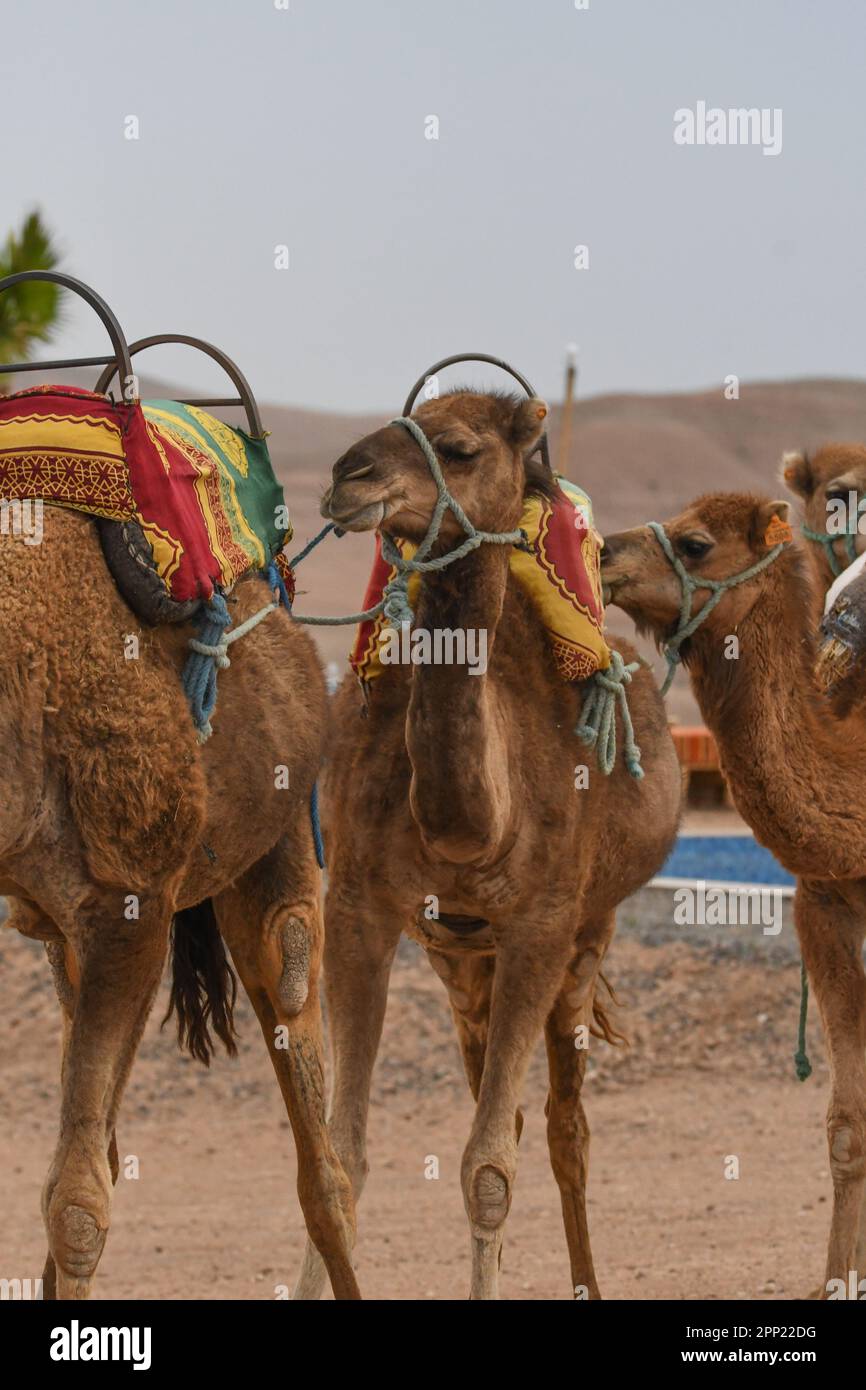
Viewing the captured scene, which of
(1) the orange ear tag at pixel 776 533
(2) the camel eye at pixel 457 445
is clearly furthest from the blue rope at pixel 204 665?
(1) the orange ear tag at pixel 776 533

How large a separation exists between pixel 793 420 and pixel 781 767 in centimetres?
7863

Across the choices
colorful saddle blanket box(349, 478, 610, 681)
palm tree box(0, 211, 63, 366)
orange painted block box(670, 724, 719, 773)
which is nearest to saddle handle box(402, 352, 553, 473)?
colorful saddle blanket box(349, 478, 610, 681)

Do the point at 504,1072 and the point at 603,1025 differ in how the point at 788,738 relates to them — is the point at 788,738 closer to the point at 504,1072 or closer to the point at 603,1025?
the point at 504,1072

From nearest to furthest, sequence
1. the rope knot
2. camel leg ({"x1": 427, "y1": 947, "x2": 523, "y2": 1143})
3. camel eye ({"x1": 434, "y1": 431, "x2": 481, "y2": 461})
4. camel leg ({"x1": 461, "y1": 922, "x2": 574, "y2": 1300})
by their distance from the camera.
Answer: camel eye ({"x1": 434, "y1": 431, "x2": 481, "y2": 461}), camel leg ({"x1": 461, "y1": 922, "x2": 574, "y2": 1300}), the rope knot, camel leg ({"x1": 427, "y1": 947, "x2": 523, "y2": 1143})

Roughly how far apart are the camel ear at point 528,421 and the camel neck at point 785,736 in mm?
1430

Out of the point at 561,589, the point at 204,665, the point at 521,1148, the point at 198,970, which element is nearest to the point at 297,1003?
the point at 198,970

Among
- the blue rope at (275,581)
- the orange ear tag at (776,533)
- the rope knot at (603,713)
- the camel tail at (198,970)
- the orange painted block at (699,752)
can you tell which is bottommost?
the orange painted block at (699,752)

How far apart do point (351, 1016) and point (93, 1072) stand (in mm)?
1569

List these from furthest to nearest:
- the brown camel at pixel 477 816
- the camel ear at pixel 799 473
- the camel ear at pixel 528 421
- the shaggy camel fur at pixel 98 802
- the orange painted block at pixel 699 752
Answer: the orange painted block at pixel 699 752 < the camel ear at pixel 799 473 < the camel ear at pixel 528 421 < the brown camel at pixel 477 816 < the shaggy camel fur at pixel 98 802

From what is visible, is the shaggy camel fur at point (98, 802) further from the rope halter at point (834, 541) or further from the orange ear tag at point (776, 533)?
the rope halter at point (834, 541)

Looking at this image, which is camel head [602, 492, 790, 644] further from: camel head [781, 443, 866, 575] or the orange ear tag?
camel head [781, 443, 866, 575]

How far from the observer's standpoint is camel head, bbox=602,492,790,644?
7.06m

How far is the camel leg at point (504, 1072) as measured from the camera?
6.14 metres
